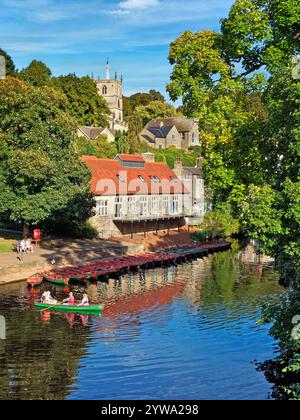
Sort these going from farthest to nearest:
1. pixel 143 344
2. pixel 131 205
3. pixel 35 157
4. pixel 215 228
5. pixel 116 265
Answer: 1. pixel 215 228
2. pixel 131 205
3. pixel 116 265
4. pixel 35 157
5. pixel 143 344

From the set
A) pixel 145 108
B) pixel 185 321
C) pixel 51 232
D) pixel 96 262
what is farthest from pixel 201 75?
pixel 145 108

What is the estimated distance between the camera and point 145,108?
143m

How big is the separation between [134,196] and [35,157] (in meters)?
22.0

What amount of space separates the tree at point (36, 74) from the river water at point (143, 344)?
187 ft

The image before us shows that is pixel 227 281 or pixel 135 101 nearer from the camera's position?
pixel 227 281

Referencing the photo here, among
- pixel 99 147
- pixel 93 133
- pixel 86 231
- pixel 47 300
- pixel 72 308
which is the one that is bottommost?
pixel 72 308

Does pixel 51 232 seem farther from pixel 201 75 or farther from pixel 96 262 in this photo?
pixel 201 75

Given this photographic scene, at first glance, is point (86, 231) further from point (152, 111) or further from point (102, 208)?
point (152, 111)

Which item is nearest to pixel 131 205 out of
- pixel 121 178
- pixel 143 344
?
pixel 121 178

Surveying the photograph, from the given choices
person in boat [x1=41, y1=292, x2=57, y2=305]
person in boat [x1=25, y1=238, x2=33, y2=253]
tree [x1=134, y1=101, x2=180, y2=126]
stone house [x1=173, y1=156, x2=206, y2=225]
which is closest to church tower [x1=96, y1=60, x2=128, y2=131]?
tree [x1=134, y1=101, x2=180, y2=126]

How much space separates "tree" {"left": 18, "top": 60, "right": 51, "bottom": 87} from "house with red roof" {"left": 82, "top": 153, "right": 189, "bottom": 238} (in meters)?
26.8

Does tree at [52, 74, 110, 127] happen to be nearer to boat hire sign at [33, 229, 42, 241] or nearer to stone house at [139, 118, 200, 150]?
stone house at [139, 118, 200, 150]

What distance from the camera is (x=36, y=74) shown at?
323 ft
